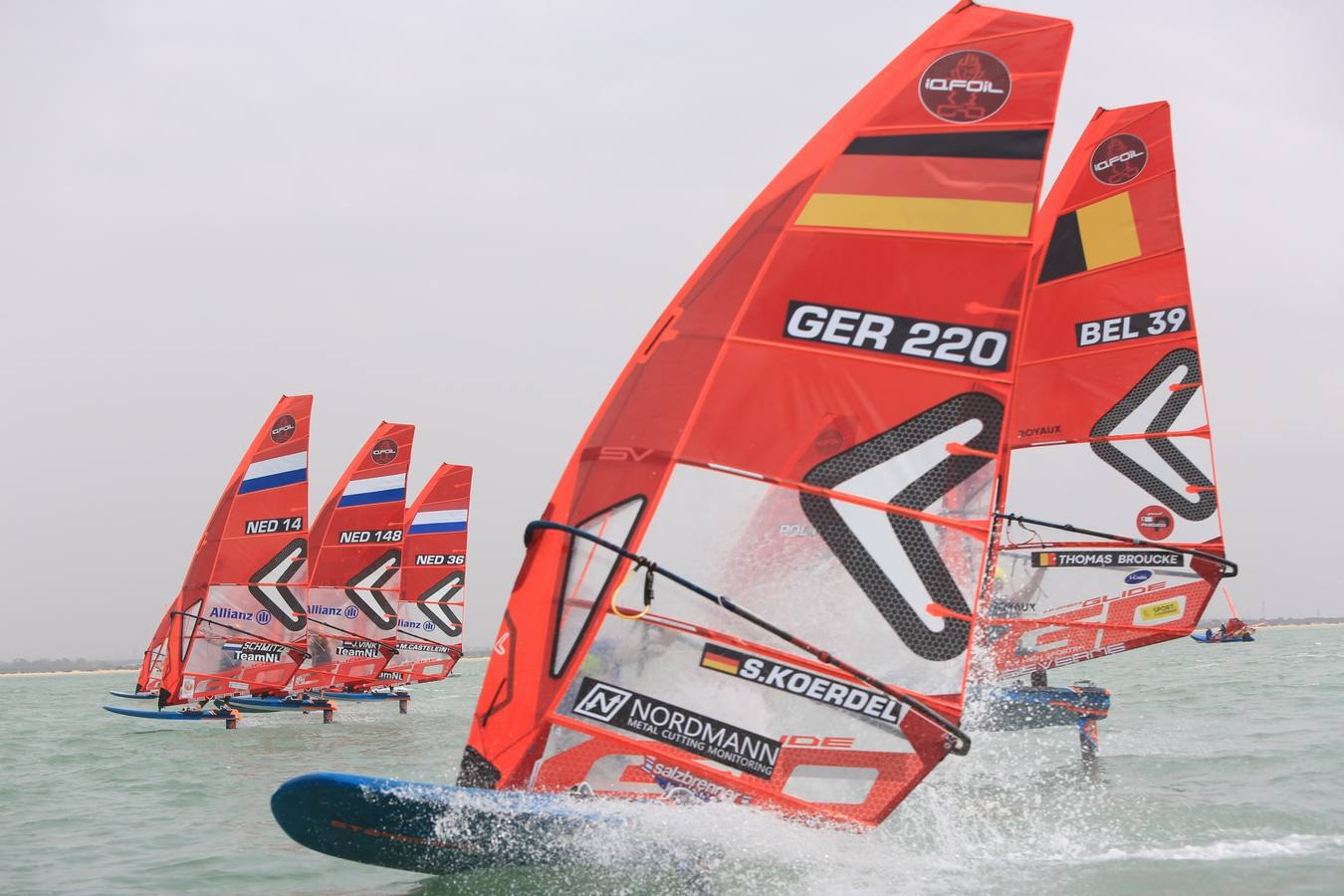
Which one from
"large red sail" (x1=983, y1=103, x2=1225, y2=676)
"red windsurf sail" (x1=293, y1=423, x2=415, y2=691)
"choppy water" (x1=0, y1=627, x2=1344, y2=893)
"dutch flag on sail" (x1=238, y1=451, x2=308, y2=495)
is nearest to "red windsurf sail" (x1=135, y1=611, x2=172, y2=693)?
"red windsurf sail" (x1=293, y1=423, x2=415, y2=691)

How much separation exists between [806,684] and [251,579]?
15.9m

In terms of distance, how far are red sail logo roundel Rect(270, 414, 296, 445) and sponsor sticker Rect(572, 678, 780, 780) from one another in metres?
15.4

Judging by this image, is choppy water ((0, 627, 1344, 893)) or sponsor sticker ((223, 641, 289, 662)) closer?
choppy water ((0, 627, 1344, 893))

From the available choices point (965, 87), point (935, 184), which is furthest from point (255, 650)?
point (965, 87)

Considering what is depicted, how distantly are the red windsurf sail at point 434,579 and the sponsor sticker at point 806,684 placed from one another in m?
20.2

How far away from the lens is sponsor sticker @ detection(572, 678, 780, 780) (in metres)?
4.78

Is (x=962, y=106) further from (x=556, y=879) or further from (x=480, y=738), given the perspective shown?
(x=556, y=879)

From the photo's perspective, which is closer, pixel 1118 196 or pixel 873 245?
pixel 873 245

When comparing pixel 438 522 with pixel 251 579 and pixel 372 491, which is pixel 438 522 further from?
pixel 251 579

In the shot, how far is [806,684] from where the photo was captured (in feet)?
15.7

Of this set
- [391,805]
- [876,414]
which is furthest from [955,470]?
[391,805]

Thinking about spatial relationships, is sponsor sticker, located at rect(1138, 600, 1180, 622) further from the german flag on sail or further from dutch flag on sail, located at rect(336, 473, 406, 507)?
dutch flag on sail, located at rect(336, 473, 406, 507)

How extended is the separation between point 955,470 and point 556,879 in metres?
2.52

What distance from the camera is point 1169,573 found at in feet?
35.4
